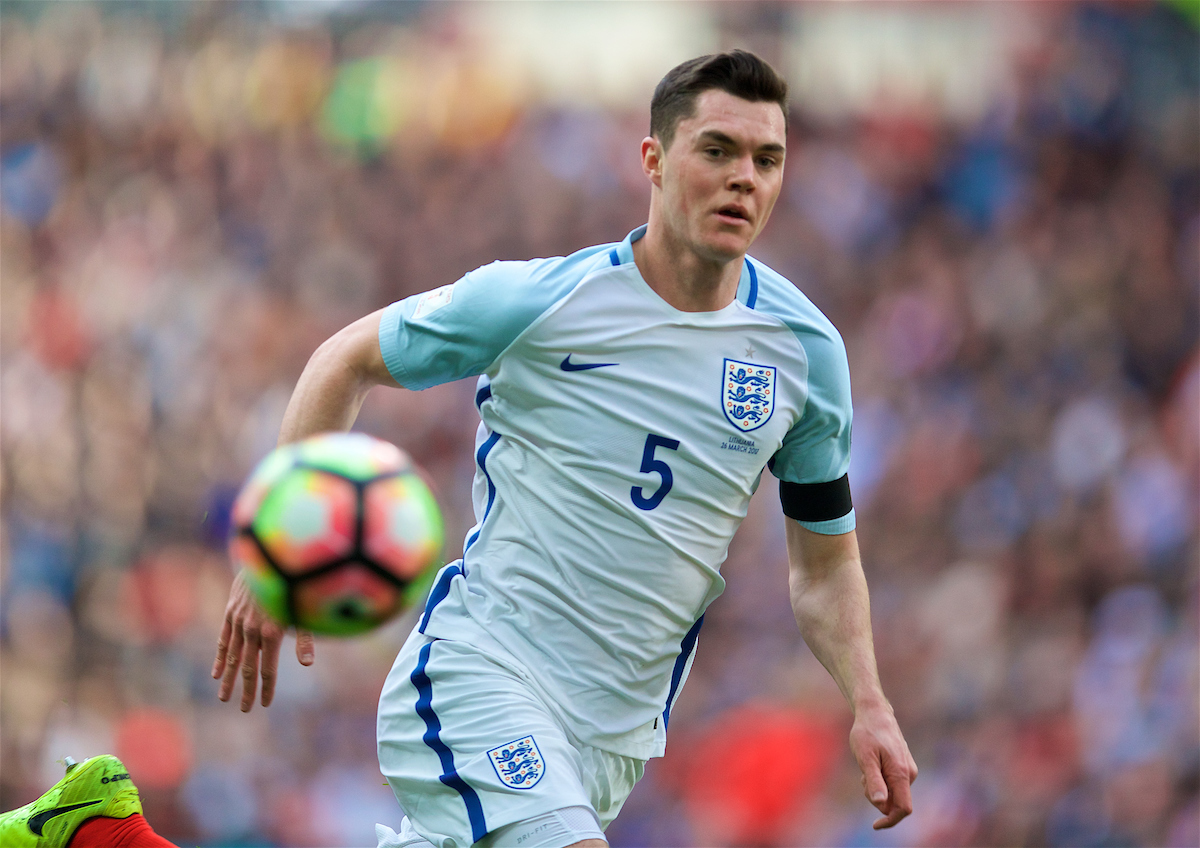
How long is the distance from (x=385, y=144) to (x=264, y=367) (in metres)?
3.08

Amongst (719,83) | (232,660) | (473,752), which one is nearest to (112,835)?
(232,660)

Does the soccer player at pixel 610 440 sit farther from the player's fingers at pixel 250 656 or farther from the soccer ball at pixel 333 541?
the soccer ball at pixel 333 541

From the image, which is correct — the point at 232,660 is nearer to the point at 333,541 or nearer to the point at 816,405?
the point at 333,541

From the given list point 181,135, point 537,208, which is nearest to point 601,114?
point 537,208

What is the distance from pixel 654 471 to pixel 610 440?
14 centimetres

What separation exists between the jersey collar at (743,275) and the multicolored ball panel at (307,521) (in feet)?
3.43

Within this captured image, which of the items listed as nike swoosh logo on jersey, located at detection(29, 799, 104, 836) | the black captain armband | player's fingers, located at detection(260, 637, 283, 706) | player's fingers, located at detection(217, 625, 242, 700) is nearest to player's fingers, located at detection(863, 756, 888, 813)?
the black captain armband

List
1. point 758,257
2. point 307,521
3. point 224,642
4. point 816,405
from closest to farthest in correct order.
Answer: point 307,521
point 224,642
point 816,405
point 758,257

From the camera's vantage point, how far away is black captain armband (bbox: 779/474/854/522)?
3.99 metres

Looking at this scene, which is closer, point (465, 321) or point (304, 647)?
point (304, 647)

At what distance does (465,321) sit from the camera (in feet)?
12.2

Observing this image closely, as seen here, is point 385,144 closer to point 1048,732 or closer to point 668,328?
point 1048,732

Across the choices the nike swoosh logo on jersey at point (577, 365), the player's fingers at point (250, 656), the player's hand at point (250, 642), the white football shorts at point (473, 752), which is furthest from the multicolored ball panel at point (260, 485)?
the nike swoosh logo on jersey at point (577, 365)

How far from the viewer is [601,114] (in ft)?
44.4
